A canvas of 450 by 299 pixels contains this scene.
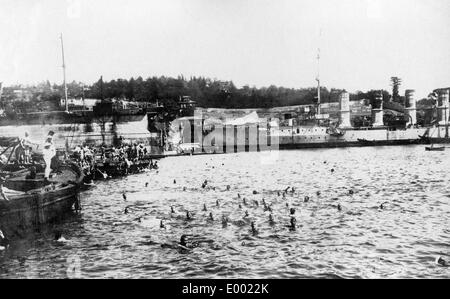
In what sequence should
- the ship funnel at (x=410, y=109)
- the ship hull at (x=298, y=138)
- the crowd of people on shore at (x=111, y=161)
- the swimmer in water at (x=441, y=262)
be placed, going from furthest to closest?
the ship hull at (x=298, y=138) < the ship funnel at (x=410, y=109) < the crowd of people on shore at (x=111, y=161) < the swimmer in water at (x=441, y=262)

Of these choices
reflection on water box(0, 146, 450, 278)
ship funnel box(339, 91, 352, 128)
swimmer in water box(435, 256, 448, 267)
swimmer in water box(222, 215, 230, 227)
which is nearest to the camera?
reflection on water box(0, 146, 450, 278)

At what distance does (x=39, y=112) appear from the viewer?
33.3 m

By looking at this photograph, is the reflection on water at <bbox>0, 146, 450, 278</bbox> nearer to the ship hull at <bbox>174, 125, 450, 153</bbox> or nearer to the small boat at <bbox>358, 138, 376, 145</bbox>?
the ship hull at <bbox>174, 125, 450, 153</bbox>

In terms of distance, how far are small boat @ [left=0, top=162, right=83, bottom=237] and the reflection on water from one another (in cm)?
64

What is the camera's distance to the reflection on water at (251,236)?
10.8 metres

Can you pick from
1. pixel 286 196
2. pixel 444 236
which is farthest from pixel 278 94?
pixel 444 236

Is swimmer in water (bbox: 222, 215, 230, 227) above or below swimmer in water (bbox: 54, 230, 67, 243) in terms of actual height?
above

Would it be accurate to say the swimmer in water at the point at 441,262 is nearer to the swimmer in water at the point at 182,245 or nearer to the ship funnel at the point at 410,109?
the swimmer in water at the point at 182,245

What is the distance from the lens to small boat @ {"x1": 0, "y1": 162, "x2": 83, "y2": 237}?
40.8 ft

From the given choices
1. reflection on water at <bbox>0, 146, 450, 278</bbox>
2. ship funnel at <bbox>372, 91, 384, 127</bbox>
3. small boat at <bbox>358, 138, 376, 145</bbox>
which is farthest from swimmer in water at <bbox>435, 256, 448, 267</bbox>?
ship funnel at <bbox>372, 91, 384, 127</bbox>

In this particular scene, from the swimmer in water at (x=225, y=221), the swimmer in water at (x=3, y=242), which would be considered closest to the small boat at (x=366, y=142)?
the swimmer in water at (x=225, y=221)

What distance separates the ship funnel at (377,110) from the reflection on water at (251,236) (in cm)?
4461

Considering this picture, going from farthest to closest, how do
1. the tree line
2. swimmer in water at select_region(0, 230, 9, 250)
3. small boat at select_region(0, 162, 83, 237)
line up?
1. the tree line
2. small boat at select_region(0, 162, 83, 237)
3. swimmer in water at select_region(0, 230, 9, 250)

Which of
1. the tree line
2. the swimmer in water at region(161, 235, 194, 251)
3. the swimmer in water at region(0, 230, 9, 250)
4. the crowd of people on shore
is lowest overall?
the swimmer in water at region(161, 235, 194, 251)
